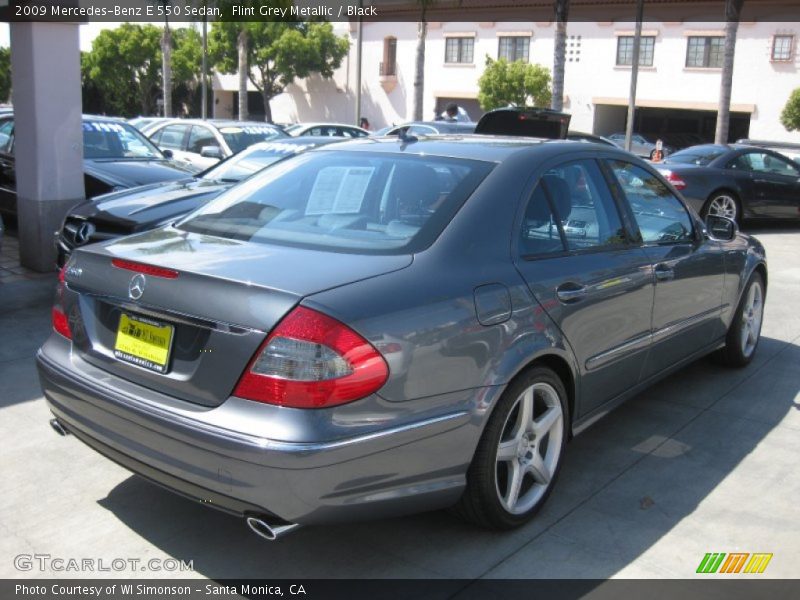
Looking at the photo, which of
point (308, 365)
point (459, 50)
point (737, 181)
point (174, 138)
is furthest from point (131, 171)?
point (459, 50)

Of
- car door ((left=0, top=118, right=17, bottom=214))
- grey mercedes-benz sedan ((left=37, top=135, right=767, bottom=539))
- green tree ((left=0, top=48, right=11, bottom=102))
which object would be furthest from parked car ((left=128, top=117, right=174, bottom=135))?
green tree ((left=0, top=48, right=11, bottom=102))

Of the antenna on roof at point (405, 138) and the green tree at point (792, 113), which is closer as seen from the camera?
the antenna on roof at point (405, 138)

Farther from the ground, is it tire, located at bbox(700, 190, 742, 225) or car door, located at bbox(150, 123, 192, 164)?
car door, located at bbox(150, 123, 192, 164)

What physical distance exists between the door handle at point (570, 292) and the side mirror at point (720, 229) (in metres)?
1.83

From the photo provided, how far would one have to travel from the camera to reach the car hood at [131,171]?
28.5 ft

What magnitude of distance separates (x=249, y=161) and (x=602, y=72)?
34927mm

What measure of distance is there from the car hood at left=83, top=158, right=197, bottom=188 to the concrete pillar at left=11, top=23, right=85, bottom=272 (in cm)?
55

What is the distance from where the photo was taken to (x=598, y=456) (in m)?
4.39

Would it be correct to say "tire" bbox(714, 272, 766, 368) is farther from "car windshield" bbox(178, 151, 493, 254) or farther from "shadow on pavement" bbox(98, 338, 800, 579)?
"car windshield" bbox(178, 151, 493, 254)

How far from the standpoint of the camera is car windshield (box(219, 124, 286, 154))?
503 inches

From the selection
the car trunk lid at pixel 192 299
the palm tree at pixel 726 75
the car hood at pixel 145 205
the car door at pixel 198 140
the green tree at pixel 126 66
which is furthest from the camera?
the green tree at pixel 126 66

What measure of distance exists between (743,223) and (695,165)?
2021 mm

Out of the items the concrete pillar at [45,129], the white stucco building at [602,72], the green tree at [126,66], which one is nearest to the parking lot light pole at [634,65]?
the white stucco building at [602,72]

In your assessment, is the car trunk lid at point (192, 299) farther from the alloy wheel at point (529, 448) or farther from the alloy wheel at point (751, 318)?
the alloy wheel at point (751, 318)
